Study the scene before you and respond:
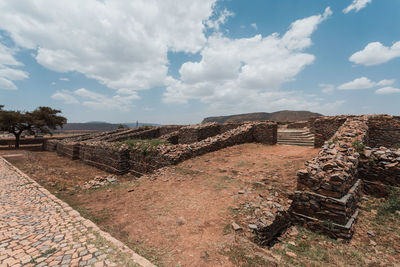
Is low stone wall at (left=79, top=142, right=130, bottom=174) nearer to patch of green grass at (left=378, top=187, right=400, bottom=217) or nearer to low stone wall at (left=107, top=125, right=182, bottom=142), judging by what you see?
low stone wall at (left=107, top=125, right=182, bottom=142)

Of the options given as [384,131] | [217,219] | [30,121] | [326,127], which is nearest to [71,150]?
[30,121]

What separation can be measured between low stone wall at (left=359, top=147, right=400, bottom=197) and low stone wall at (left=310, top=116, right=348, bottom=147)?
169 inches

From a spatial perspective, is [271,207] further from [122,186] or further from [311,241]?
[122,186]

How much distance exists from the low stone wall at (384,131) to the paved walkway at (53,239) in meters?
12.2

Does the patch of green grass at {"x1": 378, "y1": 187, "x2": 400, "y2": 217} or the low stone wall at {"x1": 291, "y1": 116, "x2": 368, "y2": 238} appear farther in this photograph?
the patch of green grass at {"x1": 378, "y1": 187, "x2": 400, "y2": 217}

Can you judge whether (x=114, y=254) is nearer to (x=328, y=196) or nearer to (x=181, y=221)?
(x=181, y=221)

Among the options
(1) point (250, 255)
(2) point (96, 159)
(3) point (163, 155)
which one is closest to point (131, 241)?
(1) point (250, 255)

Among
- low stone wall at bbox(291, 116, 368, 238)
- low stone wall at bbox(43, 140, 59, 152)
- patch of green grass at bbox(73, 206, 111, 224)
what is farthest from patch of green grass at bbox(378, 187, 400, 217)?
low stone wall at bbox(43, 140, 59, 152)

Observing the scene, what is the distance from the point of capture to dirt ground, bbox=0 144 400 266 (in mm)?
3072

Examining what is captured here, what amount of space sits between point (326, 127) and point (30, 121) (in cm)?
3197

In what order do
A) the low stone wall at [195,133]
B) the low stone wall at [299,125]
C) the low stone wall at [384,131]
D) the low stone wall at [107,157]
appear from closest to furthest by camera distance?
1. the low stone wall at [384,131]
2. the low stone wall at [107,157]
3. the low stone wall at [195,133]
4. the low stone wall at [299,125]

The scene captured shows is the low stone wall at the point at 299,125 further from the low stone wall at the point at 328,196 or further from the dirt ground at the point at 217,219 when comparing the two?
the low stone wall at the point at 328,196

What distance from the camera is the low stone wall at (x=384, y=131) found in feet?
27.8

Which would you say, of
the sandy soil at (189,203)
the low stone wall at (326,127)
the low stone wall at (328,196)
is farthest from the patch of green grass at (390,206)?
the low stone wall at (326,127)
